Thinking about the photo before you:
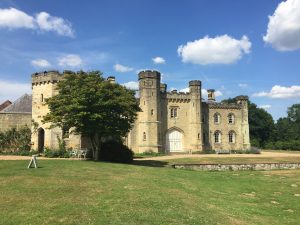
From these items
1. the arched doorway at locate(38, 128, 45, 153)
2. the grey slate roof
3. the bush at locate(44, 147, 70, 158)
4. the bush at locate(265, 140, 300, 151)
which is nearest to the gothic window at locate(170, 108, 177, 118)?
the arched doorway at locate(38, 128, 45, 153)

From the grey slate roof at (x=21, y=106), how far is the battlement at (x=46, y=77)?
168 inches

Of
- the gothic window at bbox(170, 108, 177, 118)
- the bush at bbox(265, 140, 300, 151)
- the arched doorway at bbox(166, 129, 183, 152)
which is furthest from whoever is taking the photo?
the bush at bbox(265, 140, 300, 151)

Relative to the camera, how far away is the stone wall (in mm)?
34219

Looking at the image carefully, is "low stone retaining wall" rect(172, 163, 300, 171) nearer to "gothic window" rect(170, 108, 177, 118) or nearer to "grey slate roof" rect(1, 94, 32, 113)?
"gothic window" rect(170, 108, 177, 118)

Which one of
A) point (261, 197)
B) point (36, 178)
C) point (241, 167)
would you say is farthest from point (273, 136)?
point (36, 178)

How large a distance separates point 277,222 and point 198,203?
246 cm

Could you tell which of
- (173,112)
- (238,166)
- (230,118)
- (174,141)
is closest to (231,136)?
(230,118)

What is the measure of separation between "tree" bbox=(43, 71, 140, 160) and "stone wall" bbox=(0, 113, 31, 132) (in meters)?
13.0

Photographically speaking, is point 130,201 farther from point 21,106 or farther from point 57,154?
point 21,106

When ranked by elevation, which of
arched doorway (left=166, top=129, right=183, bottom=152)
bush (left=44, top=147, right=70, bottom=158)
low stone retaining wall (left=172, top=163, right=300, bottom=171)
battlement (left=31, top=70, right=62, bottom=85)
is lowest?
low stone retaining wall (left=172, top=163, right=300, bottom=171)

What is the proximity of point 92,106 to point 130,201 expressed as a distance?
12117 mm

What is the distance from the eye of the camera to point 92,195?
10.8 m

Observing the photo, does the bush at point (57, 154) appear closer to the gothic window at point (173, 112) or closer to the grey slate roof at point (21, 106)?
the grey slate roof at point (21, 106)

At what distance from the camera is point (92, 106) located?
21.5 metres
